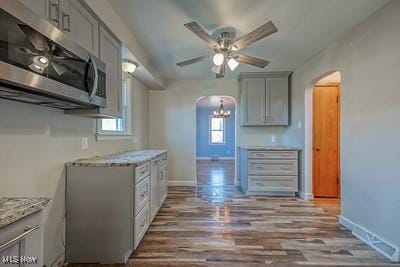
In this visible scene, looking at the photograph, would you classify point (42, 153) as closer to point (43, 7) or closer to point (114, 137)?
point (43, 7)

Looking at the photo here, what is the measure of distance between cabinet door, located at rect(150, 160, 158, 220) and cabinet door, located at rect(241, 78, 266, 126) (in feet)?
8.88

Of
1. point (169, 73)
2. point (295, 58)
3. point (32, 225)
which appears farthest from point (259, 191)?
point (32, 225)

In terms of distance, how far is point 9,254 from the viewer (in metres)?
1.03

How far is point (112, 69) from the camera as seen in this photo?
2787 millimetres

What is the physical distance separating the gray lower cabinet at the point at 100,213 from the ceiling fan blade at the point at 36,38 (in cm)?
131

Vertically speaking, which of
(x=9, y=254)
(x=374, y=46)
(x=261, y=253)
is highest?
(x=374, y=46)

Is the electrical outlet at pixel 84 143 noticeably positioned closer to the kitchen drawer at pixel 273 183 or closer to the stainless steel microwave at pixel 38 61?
the stainless steel microwave at pixel 38 61

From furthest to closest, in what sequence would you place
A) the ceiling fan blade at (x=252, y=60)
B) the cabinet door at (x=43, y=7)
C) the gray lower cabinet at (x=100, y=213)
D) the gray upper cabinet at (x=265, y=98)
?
the gray upper cabinet at (x=265, y=98) → the ceiling fan blade at (x=252, y=60) → the gray lower cabinet at (x=100, y=213) → the cabinet door at (x=43, y=7)

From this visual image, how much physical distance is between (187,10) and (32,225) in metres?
2.45

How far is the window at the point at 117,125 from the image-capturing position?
133 inches

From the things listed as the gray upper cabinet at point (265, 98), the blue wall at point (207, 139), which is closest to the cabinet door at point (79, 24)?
the gray upper cabinet at point (265, 98)

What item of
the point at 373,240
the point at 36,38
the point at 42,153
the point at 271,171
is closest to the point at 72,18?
the point at 36,38

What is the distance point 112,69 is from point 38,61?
149cm

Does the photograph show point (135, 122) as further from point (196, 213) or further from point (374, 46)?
point (374, 46)
